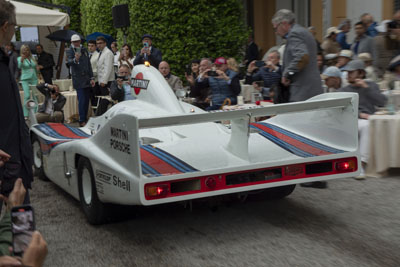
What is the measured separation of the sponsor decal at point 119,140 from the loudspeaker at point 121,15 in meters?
8.98

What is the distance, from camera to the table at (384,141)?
661cm

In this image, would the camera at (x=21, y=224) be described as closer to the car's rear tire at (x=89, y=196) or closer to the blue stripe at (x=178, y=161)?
the blue stripe at (x=178, y=161)

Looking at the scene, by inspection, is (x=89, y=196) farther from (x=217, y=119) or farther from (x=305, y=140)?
(x=305, y=140)

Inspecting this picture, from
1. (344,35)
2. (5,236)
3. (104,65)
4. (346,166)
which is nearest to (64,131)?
(346,166)

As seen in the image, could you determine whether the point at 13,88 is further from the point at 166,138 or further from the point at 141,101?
the point at 141,101

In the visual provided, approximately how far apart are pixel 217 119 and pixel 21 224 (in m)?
2.29

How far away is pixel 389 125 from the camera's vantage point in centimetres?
662

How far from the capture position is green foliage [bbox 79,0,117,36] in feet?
74.8

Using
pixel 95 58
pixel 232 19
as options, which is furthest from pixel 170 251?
pixel 232 19

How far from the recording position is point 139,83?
21.9 ft

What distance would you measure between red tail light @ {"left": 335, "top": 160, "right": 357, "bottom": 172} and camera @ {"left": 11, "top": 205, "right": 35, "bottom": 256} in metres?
2.99

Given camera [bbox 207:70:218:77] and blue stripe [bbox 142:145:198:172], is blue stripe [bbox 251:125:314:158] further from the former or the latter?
camera [bbox 207:70:218:77]

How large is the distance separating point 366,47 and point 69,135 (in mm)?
5776

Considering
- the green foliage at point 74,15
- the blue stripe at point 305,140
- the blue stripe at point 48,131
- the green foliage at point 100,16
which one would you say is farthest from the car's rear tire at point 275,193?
the green foliage at point 74,15
